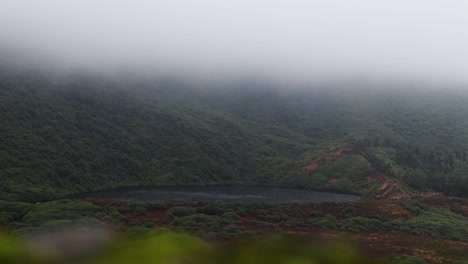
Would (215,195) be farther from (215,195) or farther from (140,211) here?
(140,211)

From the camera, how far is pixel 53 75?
141 m

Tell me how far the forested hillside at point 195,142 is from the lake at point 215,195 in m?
4.59

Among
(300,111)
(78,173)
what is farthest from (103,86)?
(300,111)

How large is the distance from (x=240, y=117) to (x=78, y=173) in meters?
70.5

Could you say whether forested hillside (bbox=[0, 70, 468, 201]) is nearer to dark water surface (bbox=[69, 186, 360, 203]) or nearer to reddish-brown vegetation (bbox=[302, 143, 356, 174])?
reddish-brown vegetation (bbox=[302, 143, 356, 174])

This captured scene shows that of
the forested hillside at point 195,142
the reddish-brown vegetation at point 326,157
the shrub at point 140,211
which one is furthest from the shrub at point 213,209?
the reddish-brown vegetation at point 326,157

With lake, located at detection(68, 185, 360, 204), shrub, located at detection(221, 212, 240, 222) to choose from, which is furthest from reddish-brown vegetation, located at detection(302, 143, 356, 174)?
shrub, located at detection(221, 212, 240, 222)

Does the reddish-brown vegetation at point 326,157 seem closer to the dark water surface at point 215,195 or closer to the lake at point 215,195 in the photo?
the lake at point 215,195

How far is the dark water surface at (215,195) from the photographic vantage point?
8756 centimetres

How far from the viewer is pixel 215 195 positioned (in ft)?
310

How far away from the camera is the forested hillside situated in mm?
96188

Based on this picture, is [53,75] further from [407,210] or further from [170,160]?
[407,210]

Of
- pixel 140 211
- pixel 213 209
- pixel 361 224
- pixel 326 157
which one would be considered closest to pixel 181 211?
pixel 213 209

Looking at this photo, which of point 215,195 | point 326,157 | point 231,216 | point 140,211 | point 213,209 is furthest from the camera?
point 326,157
